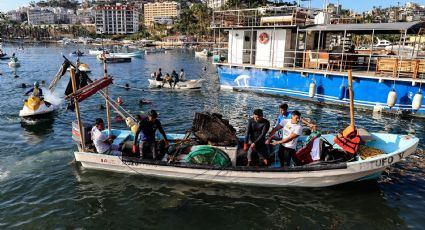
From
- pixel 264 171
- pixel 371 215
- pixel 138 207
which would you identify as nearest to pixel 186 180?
pixel 138 207

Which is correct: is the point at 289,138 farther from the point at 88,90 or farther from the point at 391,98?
the point at 391,98

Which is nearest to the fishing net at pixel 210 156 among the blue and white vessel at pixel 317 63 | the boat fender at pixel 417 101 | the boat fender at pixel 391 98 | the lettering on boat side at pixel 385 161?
the lettering on boat side at pixel 385 161

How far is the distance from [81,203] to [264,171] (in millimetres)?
6294

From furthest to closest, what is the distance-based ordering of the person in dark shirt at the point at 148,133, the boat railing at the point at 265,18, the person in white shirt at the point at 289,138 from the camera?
the boat railing at the point at 265,18 → the person in dark shirt at the point at 148,133 → the person in white shirt at the point at 289,138

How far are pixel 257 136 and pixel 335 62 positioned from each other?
16791mm

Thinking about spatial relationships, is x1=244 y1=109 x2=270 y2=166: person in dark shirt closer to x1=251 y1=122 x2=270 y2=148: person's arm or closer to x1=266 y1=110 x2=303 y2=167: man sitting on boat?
x1=251 y1=122 x2=270 y2=148: person's arm

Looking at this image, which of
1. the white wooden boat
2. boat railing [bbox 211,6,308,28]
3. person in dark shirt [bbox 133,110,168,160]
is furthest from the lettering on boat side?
boat railing [bbox 211,6,308,28]

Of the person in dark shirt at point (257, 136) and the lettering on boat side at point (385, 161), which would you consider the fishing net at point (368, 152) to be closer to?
the lettering on boat side at point (385, 161)

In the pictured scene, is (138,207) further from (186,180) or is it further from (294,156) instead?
(294,156)

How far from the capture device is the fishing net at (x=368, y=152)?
38.9 ft

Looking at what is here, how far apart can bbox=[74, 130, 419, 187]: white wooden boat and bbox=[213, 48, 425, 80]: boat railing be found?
11796mm

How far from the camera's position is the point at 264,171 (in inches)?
453

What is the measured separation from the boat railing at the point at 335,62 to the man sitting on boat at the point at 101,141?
1727cm

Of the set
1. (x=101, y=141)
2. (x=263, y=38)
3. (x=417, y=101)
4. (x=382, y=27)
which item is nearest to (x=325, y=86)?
(x=382, y=27)
